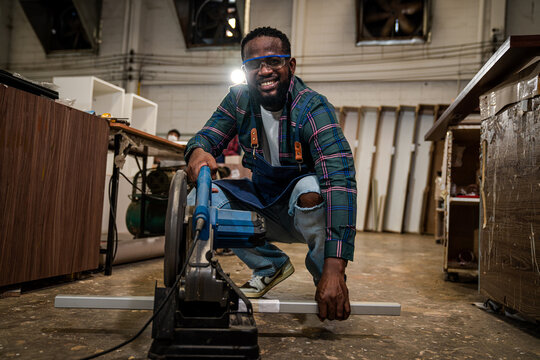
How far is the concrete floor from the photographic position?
3.75 feet

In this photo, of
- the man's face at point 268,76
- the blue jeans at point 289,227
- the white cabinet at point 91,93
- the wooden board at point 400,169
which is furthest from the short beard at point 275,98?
the wooden board at point 400,169

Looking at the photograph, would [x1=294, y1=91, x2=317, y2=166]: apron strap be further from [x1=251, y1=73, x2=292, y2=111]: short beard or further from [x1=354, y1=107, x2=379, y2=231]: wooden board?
[x1=354, y1=107, x2=379, y2=231]: wooden board

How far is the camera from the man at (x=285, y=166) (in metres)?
1.29

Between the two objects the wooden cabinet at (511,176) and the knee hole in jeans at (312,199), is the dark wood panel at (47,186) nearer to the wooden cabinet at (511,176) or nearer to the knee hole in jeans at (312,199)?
the knee hole in jeans at (312,199)

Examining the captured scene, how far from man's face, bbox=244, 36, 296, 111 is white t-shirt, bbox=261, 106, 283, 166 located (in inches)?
1.2

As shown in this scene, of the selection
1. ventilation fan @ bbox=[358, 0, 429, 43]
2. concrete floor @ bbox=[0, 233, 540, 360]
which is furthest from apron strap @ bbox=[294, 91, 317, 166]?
ventilation fan @ bbox=[358, 0, 429, 43]

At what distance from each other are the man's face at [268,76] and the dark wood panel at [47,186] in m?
1.04

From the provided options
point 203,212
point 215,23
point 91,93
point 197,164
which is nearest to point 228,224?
point 203,212

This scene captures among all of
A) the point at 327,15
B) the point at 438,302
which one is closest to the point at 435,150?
the point at 327,15

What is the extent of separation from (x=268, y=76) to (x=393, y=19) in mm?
5673

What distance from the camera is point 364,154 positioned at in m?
6.45

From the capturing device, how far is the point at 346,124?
21.7 feet

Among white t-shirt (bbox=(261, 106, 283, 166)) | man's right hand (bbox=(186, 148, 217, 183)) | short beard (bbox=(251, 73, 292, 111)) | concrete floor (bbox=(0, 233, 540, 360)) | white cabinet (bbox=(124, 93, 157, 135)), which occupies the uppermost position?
white cabinet (bbox=(124, 93, 157, 135))

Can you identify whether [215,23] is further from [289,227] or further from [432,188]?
[289,227]
